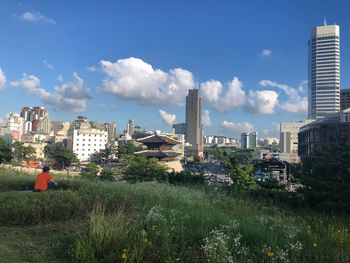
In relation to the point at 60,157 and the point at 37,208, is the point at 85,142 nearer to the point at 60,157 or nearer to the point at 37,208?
the point at 60,157

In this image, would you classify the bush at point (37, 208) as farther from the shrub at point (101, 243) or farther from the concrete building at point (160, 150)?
the concrete building at point (160, 150)

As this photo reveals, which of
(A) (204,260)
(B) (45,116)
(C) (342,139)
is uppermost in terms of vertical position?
(B) (45,116)

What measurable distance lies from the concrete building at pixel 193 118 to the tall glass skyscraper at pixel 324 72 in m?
43.8

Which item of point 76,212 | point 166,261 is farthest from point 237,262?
point 76,212

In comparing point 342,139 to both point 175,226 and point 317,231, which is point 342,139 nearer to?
Answer: point 317,231

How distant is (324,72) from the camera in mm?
120000

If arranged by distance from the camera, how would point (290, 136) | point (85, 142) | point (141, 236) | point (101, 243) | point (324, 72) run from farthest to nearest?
point (324, 72), point (290, 136), point (85, 142), point (141, 236), point (101, 243)

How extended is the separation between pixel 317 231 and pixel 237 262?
2.51m

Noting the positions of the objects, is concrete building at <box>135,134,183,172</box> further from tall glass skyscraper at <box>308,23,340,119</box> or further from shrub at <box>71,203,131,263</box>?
tall glass skyscraper at <box>308,23,340,119</box>

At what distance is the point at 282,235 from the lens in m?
4.91

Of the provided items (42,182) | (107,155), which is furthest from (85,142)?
(42,182)

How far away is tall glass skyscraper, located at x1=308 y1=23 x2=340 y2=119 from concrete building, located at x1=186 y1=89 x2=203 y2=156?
43771 millimetres

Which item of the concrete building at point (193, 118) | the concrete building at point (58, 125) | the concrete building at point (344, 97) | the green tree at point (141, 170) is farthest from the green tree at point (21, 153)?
the concrete building at point (344, 97)

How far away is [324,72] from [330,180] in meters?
121
